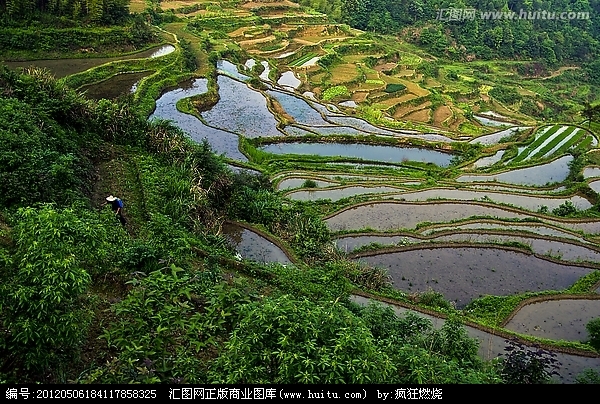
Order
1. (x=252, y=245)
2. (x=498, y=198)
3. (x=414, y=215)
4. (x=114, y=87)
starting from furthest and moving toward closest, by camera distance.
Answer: (x=114, y=87) < (x=498, y=198) < (x=414, y=215) < (x=252, y=245)

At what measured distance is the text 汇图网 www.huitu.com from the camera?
63.8 m

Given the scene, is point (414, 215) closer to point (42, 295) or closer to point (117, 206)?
point (117, 206)

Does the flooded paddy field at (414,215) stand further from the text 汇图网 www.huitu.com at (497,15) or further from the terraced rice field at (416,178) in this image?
the text 汇图网 www.huitu.com at (497,15)

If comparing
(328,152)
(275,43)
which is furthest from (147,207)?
(275,43)

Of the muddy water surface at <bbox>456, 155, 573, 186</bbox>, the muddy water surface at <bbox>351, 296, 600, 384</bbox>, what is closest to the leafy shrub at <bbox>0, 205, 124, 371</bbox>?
the muddy water surface at <bbox>351, 296, 600, 384</bbox>

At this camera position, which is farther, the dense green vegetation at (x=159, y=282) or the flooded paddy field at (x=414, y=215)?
the flooded paddy field at (x=414, y=215)

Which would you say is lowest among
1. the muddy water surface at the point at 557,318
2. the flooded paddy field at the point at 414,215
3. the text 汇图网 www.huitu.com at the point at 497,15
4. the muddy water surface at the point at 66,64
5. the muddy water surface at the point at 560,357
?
the flooded paddy field at the point at 414,215

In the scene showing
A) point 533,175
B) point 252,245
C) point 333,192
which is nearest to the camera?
point 252,245

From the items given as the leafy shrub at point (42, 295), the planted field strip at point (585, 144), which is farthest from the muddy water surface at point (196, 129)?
the planted field strip at point (585, 144)

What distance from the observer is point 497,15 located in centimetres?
6481

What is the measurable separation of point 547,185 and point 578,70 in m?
51.1

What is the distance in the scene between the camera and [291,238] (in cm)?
1352

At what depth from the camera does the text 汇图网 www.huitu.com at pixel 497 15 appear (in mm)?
63844

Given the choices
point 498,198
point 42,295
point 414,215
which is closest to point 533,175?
point 498,198
